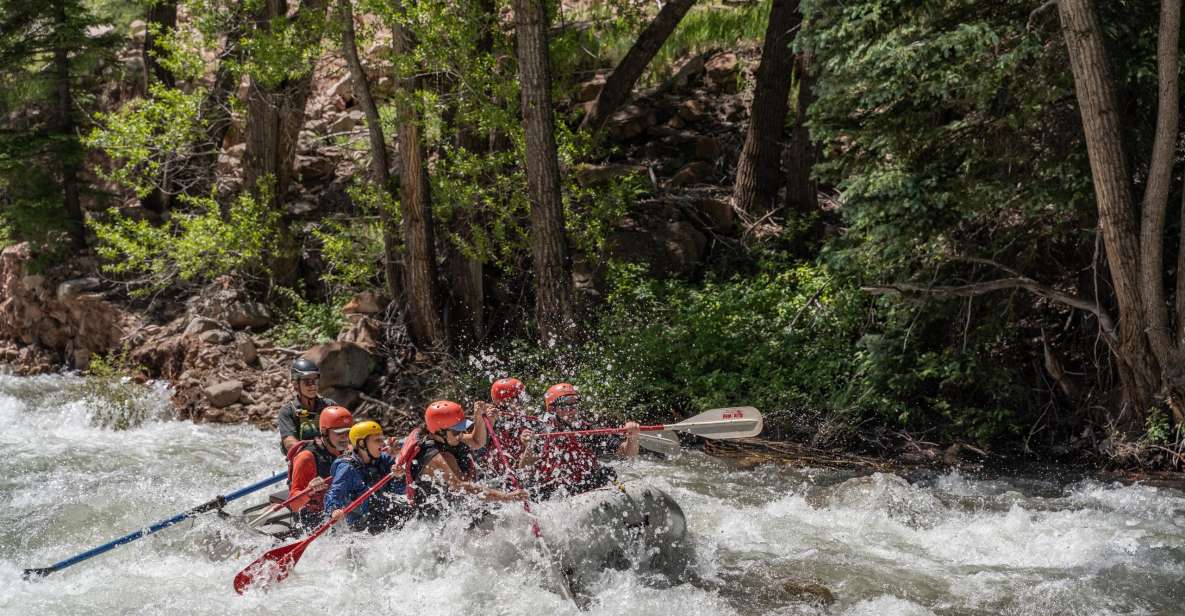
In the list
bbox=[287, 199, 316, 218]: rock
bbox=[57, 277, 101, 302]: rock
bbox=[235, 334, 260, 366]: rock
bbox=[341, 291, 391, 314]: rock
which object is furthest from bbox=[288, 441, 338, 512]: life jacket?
bbox=[57, 277, 101, 302]: rock

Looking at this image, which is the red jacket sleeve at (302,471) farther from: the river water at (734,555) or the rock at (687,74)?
the rock at (687,74)

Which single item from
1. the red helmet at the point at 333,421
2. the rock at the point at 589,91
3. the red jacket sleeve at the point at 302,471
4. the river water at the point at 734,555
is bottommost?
the river water at the point at 734,555

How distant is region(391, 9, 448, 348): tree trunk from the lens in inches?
452

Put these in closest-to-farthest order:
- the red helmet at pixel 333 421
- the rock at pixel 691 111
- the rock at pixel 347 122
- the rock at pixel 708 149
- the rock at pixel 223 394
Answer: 1. the red helmet at pixel 333 421
2. the rock at pixel 223 394
3. the rock at pixel 708 149
4. the rock at pixel 691 111
5. the rock at pixel 347 122

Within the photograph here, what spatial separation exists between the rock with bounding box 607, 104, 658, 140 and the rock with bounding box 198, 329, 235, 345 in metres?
5.78

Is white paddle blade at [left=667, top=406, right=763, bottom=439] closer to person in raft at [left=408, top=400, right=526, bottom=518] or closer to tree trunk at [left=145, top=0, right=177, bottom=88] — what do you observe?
person in raft at [left=408, top=400, right=526, bottom=518]

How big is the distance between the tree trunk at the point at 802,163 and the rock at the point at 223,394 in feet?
22.8

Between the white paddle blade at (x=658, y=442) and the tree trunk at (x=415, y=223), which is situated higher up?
the tree trunk at (x=415, y=223)

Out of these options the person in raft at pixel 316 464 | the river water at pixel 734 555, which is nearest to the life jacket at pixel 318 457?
the person in raft at pixel 316 464

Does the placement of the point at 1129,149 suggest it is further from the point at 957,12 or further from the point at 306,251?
the point at 306,251

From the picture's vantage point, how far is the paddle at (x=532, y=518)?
6.22 meters

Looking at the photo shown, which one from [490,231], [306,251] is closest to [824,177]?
[490,231]

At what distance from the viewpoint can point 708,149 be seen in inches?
560

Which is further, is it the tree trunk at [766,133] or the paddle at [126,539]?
the tree trunk at [766,133]
